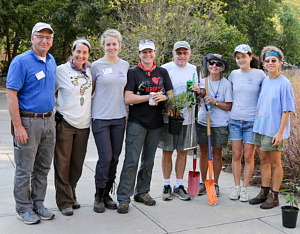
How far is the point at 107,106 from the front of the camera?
167 inches

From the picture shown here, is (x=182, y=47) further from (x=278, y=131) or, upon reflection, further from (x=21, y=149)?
(x=21, y=149)

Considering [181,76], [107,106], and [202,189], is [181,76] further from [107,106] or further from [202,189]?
[202,189]

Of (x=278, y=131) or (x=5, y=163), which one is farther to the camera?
(x=5, y=163)

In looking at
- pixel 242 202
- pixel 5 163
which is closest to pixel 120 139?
pixel 242 202

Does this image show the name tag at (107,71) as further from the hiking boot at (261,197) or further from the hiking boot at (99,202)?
the hiking boot at (261,197)

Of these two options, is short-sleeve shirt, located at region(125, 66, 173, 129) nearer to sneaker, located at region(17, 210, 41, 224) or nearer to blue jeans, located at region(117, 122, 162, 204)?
blue jeans, located at region(117, 122, 162, 204)

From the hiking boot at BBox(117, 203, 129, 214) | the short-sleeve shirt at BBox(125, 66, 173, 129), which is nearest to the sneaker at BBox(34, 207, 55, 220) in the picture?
the hiking boot at BBox(117, 203, 129, 214)

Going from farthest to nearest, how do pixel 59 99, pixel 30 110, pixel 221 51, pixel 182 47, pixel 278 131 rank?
pixel 221 51 < pixel 182 47 < pixel 278 131 < pixel 59 99 < pixel 30 110

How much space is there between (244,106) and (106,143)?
6.29 ft

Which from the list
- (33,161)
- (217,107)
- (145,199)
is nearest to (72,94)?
(33,161)

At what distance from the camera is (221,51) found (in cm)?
1151

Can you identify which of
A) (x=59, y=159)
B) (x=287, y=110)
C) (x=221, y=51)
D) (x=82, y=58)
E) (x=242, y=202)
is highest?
(x=221, y=51)

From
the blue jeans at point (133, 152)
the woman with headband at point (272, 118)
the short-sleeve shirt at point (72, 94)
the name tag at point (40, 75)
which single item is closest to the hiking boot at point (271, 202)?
the woman with headband at point (272, 118)

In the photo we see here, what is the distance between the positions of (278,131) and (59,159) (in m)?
2.69
